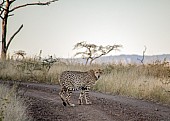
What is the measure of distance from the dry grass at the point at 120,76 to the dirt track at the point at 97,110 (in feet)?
5.99

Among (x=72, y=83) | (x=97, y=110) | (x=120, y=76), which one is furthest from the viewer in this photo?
(x=120, y=76)

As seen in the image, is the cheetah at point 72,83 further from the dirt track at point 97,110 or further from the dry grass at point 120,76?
the dry grass at point 120,76

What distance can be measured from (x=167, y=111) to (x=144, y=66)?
10981 mm

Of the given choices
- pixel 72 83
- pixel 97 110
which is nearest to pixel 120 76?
pixel 72 83

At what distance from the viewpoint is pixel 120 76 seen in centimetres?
1894

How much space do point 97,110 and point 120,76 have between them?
7902 millimetres

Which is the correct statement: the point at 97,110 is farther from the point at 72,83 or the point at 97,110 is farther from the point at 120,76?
the point at 120,76

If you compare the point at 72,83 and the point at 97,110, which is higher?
the point at 72,83

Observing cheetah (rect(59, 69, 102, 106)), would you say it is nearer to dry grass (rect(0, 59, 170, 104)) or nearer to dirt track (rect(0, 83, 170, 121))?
dirt track (rect(0, 83, 170, 121))

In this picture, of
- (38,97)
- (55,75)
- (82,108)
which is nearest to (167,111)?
(82,108)

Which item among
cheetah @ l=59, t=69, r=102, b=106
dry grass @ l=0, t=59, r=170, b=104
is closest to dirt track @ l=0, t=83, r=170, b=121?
cheetah @ l=59, t=69, r=102, b=106

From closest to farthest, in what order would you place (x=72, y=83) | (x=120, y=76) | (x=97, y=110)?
(x=97, y=110)
(x=72, y=83)
(x=120, y=76)

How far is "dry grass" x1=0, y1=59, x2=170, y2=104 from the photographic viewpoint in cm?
1530

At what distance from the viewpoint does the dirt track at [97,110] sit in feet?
33.3
